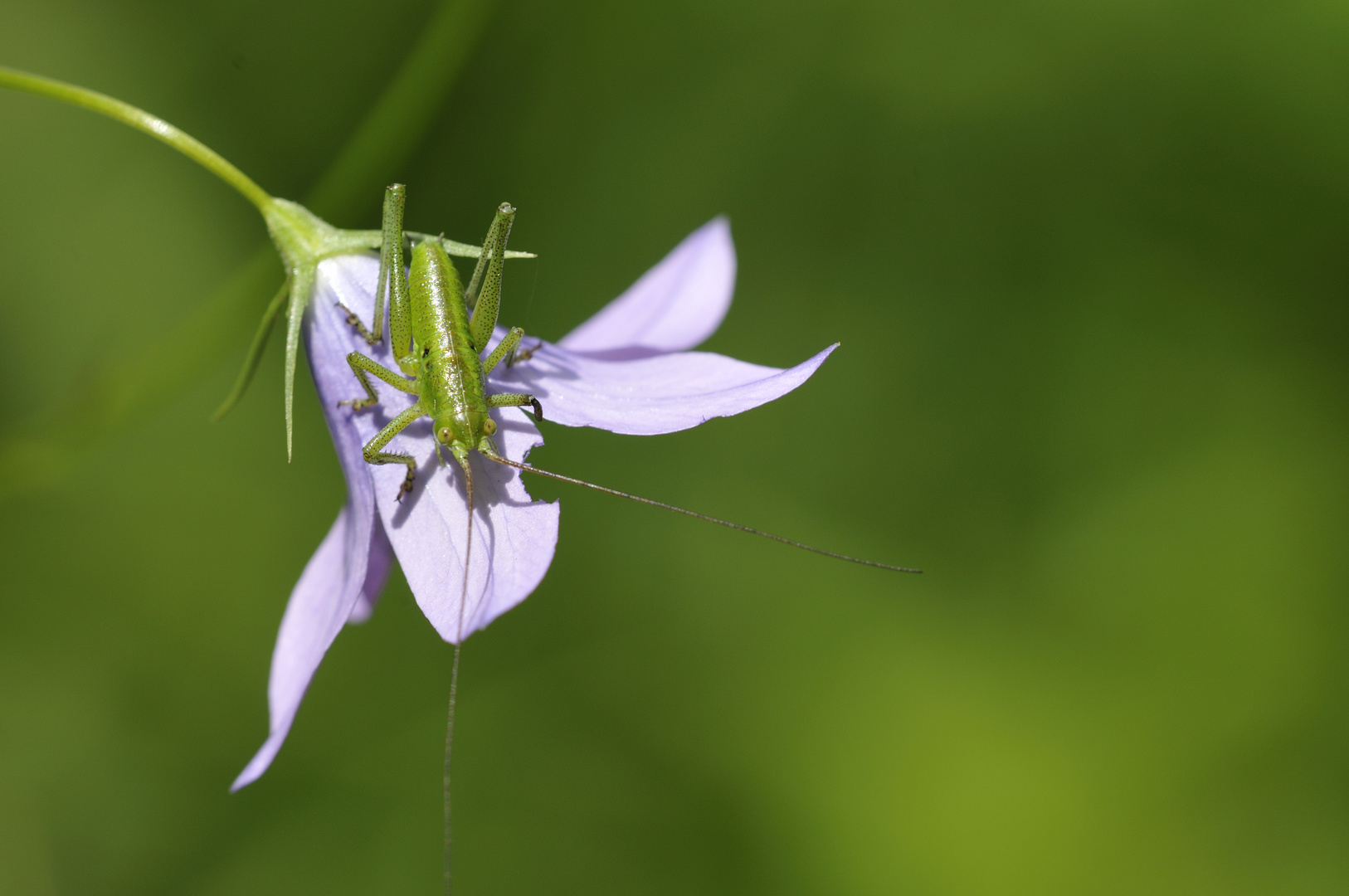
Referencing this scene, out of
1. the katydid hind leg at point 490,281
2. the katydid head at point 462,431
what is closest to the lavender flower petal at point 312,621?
the katydid head at point 462,431

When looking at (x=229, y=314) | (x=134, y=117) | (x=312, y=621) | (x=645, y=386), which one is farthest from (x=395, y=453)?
(x=229, y=314)

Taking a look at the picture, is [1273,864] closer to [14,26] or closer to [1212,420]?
[1212,420]

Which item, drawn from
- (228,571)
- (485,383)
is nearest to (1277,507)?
(485,383)

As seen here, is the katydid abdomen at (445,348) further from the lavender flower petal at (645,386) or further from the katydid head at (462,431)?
the lavender flower petal at (645,386)

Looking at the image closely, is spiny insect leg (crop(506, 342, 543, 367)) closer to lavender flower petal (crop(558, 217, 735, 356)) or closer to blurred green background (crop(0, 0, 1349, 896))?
lavender flower petal (crop(558, 217, 735, 356))

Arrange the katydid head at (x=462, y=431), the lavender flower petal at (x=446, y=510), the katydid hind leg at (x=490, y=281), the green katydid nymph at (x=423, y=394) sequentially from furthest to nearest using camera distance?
the katydid hind leg at (x=490, y=281), the katydid head at (x=462, y=431), the green katydid nymph at (x=423, y=394), the lavender flower petal at (x=446, y=510)

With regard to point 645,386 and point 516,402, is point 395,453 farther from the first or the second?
point 645,386
